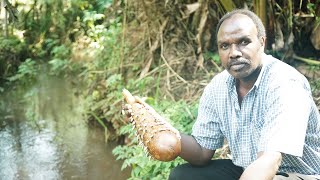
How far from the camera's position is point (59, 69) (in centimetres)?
666

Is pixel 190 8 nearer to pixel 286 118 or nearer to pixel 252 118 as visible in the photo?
pixel 252 118

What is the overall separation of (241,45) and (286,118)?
37cm

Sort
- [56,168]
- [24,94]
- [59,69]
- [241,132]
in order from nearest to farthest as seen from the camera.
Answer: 1. [241,132]
2. [56,168]
3. [24,94]
4. [59,69]

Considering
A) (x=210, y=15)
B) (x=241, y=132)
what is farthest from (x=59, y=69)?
(x=241, y=132)

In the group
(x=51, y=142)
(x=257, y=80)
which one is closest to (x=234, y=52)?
(x=257, y=80)

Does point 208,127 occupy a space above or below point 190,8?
below

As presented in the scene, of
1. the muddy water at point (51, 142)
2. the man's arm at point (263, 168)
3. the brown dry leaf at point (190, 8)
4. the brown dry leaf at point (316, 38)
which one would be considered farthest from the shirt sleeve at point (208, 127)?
the brown dry leaf at point (190, 8)

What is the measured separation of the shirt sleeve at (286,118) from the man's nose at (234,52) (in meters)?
0.20

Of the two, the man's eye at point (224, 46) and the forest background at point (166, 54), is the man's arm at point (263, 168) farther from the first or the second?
the forest background at point (166, 54)

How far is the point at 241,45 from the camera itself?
1965 mm

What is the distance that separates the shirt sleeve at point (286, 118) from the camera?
5.72 feet

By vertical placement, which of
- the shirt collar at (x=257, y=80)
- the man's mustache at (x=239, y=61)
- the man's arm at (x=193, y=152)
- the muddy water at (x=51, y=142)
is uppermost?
the man's mustache at (x=239, y=61)

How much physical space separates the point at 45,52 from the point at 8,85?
143cm

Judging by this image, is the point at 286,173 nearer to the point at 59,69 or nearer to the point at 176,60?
the point at 176,60
